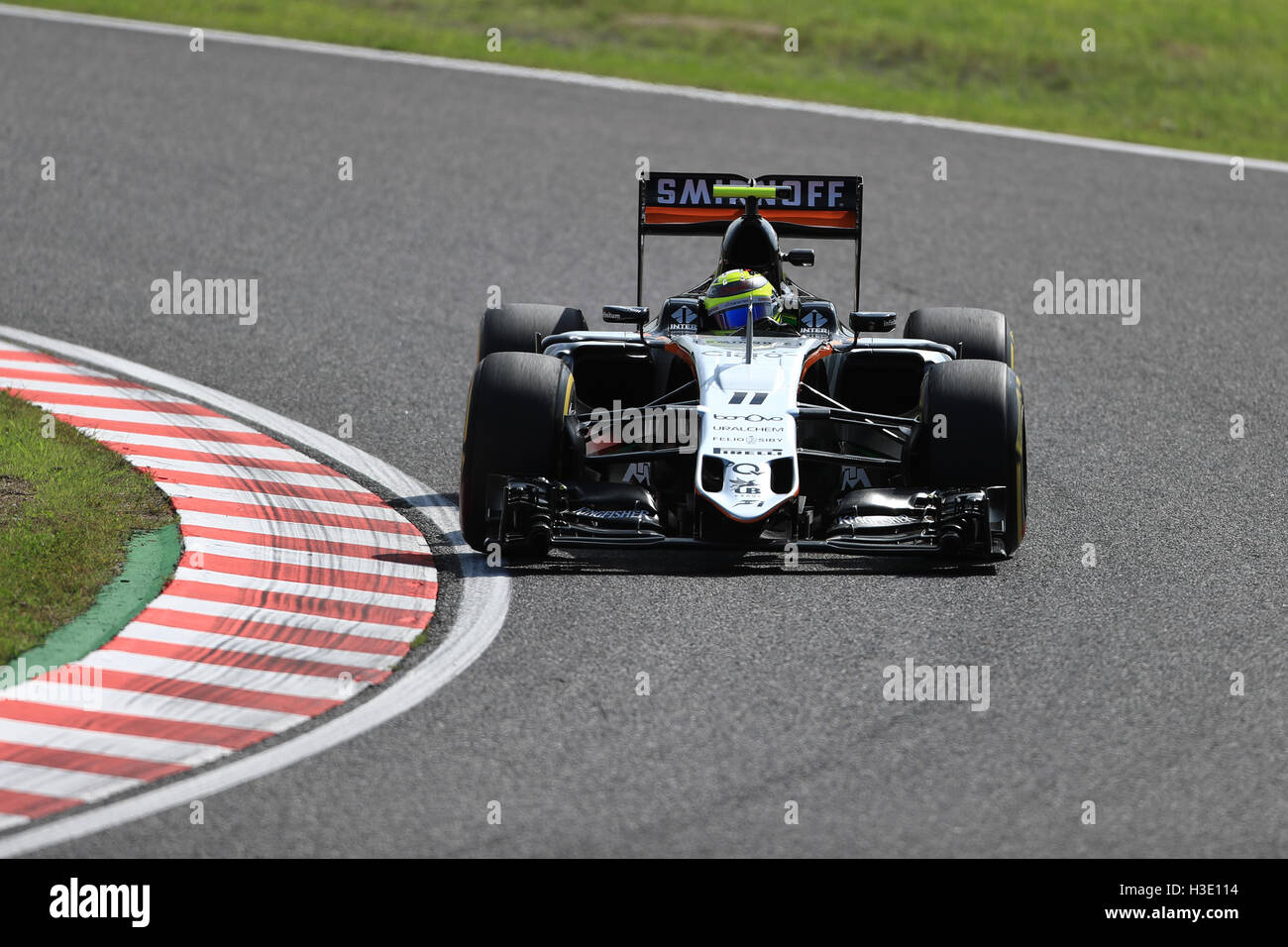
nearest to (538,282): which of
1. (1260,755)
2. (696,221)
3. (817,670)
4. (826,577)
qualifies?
(696,221)

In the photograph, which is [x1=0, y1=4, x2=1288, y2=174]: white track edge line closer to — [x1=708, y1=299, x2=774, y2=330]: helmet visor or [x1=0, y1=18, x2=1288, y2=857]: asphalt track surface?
[x1=0, y1=18, x2=1288, y2=857]: asphalt track surface

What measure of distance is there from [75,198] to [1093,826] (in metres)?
12.8

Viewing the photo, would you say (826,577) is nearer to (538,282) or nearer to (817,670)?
(817,670)

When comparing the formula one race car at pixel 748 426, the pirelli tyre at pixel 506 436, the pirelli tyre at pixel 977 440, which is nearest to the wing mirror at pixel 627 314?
the formula one race car at pixel 748 426

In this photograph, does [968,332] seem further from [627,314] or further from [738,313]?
[627,314]

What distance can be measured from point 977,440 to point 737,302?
1728mm

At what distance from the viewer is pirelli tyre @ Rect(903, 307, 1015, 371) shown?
36.5ft

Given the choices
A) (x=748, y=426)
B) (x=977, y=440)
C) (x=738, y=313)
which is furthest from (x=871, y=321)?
(x=748, y=426)

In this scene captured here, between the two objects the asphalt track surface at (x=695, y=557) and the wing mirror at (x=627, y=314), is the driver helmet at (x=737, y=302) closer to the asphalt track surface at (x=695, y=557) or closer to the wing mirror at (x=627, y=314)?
the wing mirror at (x=627, y=314)

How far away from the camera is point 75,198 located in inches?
665

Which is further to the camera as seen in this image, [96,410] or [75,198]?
[75,198]

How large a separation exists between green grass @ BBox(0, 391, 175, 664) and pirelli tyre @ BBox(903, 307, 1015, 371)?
14.9 feet
